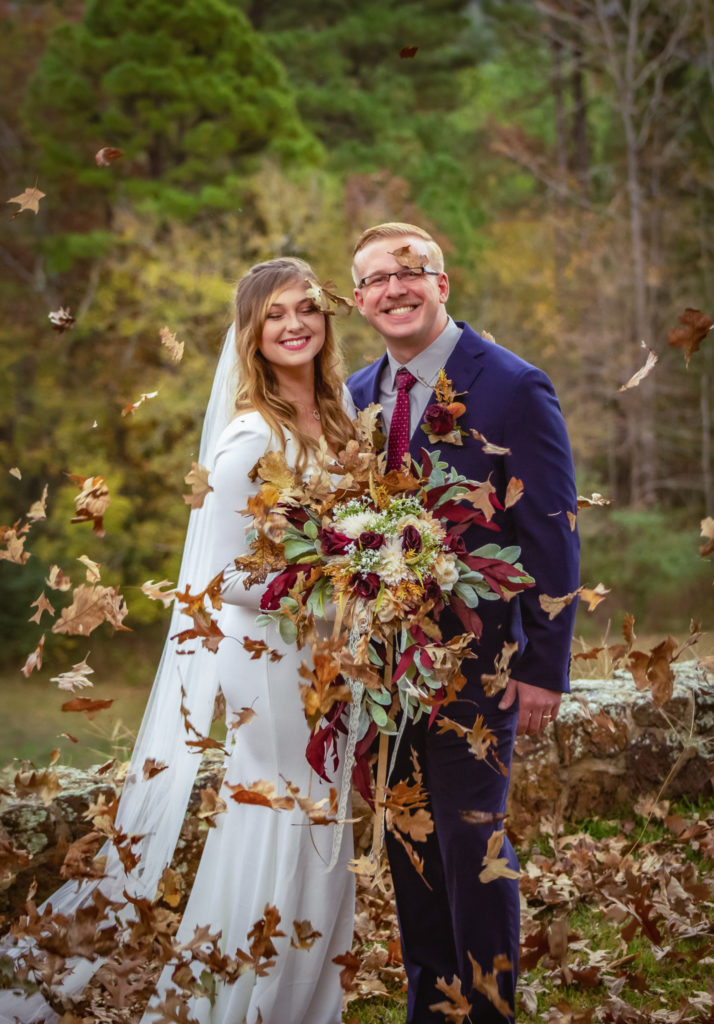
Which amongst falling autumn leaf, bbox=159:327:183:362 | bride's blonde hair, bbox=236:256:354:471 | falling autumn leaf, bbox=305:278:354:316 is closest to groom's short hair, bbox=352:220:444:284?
falling autumn leaf, bbox=305:278:354:316

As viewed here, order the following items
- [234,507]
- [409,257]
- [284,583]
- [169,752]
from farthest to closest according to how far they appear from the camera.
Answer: [169,752], [409,257], [234,507], [284,583]

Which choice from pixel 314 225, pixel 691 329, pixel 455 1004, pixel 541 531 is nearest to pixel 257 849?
pixel 455 1004

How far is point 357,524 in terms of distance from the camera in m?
2.65

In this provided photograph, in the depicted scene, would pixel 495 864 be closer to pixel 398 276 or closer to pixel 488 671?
pixel 488 671

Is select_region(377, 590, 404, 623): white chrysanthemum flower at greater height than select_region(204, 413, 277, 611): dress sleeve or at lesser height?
lesser

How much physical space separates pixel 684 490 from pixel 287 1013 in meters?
14.1

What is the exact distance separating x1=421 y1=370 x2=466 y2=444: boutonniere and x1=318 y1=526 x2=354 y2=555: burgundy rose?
50cm

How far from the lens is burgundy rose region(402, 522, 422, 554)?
2600 mm

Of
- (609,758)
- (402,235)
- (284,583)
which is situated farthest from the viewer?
(609,758)

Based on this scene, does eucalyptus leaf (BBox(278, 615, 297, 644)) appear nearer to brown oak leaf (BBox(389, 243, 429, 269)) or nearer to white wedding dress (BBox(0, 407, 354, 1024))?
white wedding dress (BBox(0, 407, 354, 1024))

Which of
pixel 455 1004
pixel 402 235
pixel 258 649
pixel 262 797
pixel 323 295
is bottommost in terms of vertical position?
pixel 455 1004

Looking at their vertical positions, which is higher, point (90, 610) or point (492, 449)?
point (492, 449)

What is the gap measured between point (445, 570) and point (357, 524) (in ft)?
0.82

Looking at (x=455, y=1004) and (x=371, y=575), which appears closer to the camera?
(x=371, y=575)
